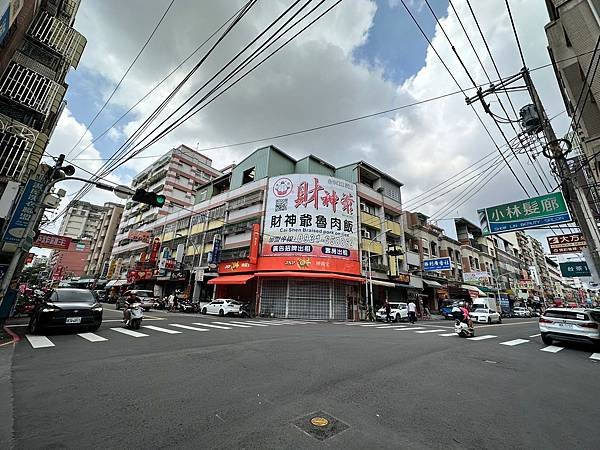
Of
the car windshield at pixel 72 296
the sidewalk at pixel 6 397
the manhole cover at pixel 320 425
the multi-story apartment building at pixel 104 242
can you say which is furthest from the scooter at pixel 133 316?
the multi-story apartment building at pixel 104 242

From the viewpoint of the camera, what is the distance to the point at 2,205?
11867mm

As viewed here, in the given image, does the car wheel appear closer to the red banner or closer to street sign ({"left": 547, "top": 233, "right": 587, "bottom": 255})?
street sign ({"left": 547, "top": 233, "right": 587, "bottom": 255})

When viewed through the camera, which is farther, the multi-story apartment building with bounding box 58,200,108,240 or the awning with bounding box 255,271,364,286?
the multi-story apartment building with bounding box 58,200,108,240

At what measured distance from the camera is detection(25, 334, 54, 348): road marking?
678cm

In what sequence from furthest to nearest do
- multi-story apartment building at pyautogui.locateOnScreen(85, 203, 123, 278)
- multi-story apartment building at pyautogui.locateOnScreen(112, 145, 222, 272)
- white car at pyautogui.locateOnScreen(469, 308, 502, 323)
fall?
1. multi-story apartment building at pyautogui.locateOnScreen(85, 203, 123, 278)
2. multi-story apartment building at pyautogui.locateOnScreen(112, 145, 222, 272)
3. white car at pyautogui.locateOnScreen(469, 308, 502, 323)

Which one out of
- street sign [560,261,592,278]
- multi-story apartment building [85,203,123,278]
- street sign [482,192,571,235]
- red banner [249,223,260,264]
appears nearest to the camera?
street sign [482,192,571,235]

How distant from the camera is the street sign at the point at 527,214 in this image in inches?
386

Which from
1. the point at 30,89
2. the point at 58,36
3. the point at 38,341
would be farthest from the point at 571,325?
the point at 58,36

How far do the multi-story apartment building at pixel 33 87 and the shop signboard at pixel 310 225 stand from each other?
1545 cm

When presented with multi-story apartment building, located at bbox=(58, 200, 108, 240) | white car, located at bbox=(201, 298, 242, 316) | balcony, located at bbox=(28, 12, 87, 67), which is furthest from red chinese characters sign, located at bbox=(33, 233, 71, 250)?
multi-story apartment building, located at bbox=(58, 200, 108, 240)

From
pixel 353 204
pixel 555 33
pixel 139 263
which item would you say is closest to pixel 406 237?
pixel 353 204

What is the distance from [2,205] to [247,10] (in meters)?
14.4

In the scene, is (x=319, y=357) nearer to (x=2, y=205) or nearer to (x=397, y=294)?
(x=2, y=205)

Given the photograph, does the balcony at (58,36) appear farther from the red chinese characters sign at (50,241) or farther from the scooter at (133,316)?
the scooter at (133,316)
